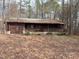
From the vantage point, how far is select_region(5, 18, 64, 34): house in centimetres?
3500

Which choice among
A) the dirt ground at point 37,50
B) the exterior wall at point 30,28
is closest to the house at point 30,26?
the exterior wall at point 30,28

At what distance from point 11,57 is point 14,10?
141 feet

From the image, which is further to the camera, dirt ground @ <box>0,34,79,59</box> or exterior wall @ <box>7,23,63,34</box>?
exterior wall @ <box>7,23,63,34</box>

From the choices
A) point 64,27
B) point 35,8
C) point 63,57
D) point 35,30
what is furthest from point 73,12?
point 63,57

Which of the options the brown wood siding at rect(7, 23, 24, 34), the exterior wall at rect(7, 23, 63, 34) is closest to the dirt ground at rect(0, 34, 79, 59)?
the brown wood siding at rect(7, 23, 24, 34)

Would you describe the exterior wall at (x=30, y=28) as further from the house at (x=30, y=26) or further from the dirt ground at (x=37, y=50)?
the dirt ground at (x=37, y=50)

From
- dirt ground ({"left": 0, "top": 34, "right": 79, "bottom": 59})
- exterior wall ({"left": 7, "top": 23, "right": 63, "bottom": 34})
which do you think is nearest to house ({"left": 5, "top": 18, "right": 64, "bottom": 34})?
exterior wall ({"left": 7, "top": 23, "right": 63, "bottom": 34})

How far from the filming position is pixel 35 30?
36188 millimetres

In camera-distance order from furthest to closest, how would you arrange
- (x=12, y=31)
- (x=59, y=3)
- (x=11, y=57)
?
(x=59, y=3) → (x=12, y=31) → (x=11, y=57)

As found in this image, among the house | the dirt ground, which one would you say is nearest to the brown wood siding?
the house

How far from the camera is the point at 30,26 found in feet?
118

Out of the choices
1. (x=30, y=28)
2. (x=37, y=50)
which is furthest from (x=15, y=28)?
(x=37, y=50)

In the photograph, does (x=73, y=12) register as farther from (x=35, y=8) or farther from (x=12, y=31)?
(x=35, y=8)

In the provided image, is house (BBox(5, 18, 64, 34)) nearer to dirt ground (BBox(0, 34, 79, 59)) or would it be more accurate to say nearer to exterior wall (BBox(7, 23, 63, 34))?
exterior wall (BBox(7, 23, 63, 34))
